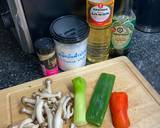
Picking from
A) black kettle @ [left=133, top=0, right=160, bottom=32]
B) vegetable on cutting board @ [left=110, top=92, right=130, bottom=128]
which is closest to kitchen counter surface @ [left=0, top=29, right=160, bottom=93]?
black kettle @ [left=133, top=0, right=160, bottom=32]

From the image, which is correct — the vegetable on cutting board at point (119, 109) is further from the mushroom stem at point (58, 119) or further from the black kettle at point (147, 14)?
the black kettle at point (147, 14)

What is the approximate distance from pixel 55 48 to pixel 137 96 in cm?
26

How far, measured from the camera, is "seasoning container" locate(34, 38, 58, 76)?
72 centimetres

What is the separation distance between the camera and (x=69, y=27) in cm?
76

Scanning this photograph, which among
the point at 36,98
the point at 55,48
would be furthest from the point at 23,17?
the point at 36,98

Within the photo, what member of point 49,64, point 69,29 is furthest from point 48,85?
point 69,29

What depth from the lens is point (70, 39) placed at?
71 centimetres

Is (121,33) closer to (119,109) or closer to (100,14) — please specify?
(100,14)

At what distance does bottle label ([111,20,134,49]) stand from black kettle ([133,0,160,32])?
10 cm

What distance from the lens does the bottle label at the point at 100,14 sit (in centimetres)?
71

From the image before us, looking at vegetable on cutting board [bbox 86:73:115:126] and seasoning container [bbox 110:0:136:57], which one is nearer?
vegetable on cutting board [bbox 86:73:115:126]

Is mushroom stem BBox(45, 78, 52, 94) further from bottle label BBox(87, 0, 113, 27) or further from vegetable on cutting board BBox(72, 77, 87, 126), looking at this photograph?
bottle label BBox(87, 0, 113, 27)

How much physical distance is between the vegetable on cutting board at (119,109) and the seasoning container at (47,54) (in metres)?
0.19

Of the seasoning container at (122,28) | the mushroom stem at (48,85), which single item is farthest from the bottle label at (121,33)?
the mushroom stem at (48,85)
